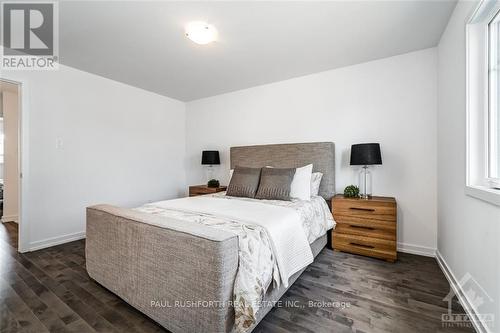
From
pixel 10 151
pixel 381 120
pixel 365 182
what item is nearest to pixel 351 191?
pixel 365 182

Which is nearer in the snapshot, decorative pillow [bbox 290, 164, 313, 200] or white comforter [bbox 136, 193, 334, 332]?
white comforter [bbox 136, 193, 334, 332]

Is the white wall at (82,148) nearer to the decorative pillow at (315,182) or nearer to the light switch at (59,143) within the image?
the light switch at (59,143)

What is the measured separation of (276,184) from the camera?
8.91ft

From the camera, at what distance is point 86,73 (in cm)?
325

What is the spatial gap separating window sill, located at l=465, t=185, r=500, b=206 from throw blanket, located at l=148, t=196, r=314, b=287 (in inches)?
48.2

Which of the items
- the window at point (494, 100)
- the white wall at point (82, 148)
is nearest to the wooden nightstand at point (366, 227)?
the window at point (494, 100)

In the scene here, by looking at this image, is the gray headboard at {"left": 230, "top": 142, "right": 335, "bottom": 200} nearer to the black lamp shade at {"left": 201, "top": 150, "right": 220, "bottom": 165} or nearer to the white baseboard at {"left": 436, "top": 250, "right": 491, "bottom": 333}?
the black lamp shade at {"left": 201, "top": 150, "right": 220, "bottom": 165}

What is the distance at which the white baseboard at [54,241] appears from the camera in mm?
2779

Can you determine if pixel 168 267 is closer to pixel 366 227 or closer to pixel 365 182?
pixel 366 227

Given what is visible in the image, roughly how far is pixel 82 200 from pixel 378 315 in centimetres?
385

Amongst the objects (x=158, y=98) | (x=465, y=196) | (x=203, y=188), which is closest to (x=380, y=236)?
(x=465, y=196)

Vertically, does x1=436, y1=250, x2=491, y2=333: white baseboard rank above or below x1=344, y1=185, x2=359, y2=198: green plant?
below

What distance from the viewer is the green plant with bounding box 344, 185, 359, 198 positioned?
2783mm

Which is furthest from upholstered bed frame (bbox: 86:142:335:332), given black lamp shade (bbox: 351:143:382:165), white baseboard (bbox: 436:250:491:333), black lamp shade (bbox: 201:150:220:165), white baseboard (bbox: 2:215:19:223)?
white baseboard (bbox: 2:215:19:223)
